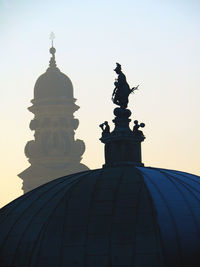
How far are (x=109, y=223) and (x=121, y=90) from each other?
1305 centimetres

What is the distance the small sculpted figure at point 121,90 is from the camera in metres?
68.6

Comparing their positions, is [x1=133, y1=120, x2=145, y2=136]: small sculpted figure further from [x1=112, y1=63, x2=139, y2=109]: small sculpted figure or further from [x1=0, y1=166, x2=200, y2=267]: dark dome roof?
[x1=0, y1=166, x2=200, y2=267]: dark dome roof

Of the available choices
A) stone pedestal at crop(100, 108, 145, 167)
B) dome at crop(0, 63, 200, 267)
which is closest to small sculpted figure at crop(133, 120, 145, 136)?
stone pedestal at crop(100, 108, 145, 167)

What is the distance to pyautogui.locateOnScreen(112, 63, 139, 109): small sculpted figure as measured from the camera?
68625mm

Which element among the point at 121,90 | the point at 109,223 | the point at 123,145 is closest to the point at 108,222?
the point at 109,223

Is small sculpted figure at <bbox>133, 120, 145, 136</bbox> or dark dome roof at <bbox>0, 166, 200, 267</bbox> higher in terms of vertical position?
small sculpted figure at <bbox>133, 120, 145, 136</bbox>

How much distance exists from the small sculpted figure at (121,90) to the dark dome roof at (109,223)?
6.17m

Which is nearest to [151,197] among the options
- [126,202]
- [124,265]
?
[126,202]

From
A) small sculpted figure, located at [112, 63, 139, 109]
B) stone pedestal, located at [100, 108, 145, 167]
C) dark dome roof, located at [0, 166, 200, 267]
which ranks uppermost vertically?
small sculpted figure, located at [112, 63, 139, 109]

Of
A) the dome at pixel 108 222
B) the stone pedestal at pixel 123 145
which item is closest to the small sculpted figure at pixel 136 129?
the stone pedestal at pixel 123 145

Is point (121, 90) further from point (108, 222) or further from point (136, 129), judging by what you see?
point (108, 222)

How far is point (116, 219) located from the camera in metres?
58.1

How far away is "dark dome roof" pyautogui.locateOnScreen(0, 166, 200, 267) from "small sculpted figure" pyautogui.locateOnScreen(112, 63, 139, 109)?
243 inches

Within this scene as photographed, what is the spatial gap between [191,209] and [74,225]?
6.33 m
